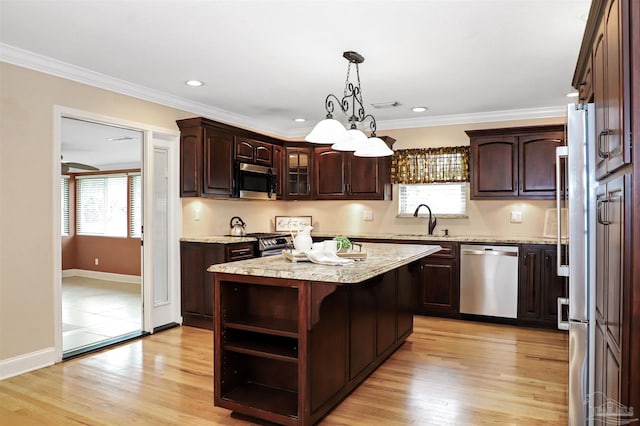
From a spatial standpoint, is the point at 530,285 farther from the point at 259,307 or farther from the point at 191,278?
the point at 191,278

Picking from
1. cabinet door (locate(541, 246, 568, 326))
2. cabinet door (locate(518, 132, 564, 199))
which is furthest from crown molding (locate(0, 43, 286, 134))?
cabinet door (locate(541, 246, 568, 326))

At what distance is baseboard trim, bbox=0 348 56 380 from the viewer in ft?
10.8

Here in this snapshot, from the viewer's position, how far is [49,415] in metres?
2.70

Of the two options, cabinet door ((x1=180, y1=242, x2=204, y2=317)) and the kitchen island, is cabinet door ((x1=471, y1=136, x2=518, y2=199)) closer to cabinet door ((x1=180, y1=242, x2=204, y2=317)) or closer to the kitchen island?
the kitchen island

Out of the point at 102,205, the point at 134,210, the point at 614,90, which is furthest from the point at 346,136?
the point at 102,205

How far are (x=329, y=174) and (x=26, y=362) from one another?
3.96m

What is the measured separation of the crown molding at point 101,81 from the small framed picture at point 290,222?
63.2 inches

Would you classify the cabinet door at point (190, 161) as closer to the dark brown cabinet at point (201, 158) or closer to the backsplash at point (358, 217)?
the dark brown cabinet at point (201, 158)

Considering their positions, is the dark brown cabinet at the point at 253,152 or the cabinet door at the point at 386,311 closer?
the cabinet door at the point at 386,311

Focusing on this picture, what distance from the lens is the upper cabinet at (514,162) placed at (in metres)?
4.89

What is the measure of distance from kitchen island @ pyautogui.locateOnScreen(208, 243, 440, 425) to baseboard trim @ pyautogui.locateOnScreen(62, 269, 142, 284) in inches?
237

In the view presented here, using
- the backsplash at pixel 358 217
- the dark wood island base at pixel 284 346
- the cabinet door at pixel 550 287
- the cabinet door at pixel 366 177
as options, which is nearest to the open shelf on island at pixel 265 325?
the dark wood island base at pixel 284 346

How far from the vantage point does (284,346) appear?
8.53 feet

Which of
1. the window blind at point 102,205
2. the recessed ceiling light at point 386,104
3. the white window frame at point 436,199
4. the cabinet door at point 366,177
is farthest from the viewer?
the window blind at point 102,205
